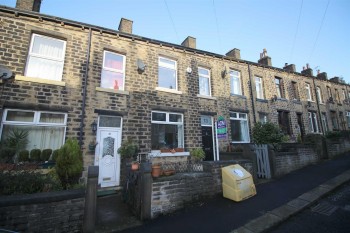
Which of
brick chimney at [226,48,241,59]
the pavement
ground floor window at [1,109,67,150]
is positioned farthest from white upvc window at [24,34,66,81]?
brick chimney at [226,48,241,59]

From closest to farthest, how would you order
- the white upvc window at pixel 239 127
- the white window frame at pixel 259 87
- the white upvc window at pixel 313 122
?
the white upvc window at pixel 239 127 < the white window frame at pixel 259 87 < the white upvc window at pixel 313 122

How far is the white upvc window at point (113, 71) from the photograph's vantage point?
29.2 ft

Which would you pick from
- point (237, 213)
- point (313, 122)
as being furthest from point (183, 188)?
point (313, 122)

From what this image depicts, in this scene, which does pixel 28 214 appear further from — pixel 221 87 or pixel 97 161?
pixel 221 87

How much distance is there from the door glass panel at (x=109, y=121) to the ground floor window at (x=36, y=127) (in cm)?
145

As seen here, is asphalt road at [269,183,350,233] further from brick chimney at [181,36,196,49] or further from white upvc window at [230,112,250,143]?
brick chimney at [181,36,196,49]

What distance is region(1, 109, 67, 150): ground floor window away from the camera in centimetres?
682

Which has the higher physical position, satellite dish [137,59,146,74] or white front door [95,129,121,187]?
satellite dish [137,59,146,74]

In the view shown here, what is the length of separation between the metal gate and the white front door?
21.3 ft

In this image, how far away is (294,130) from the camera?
14750mm

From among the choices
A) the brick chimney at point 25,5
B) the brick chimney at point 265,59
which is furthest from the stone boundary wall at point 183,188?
the brick chimney at point 265,59

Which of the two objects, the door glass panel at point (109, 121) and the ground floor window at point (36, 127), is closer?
the ground floor window at point (36, 127)

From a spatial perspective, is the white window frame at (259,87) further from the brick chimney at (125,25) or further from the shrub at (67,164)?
the shrub at (67,164)

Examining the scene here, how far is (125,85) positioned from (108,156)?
3.50m
